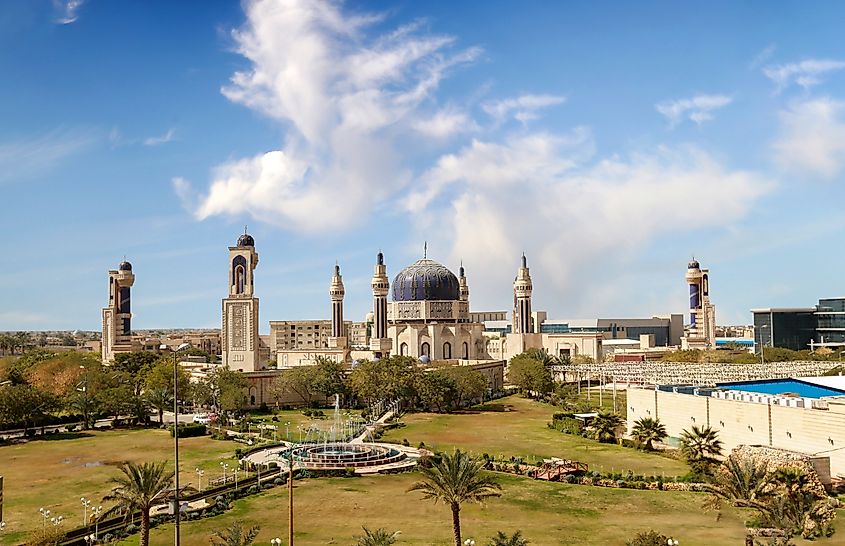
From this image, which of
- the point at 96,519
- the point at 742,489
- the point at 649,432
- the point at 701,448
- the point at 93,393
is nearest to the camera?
the point at 742,489

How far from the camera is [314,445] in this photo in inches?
2304

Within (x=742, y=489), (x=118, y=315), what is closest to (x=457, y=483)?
(x=742, y=489)

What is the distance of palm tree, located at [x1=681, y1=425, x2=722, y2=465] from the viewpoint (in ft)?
162

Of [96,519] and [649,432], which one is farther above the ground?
[649,432]

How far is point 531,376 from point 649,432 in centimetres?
3835

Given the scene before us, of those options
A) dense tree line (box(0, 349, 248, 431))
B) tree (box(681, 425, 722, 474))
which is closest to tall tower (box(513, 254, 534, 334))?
dense tree line (box(0, 349, 248, 431))

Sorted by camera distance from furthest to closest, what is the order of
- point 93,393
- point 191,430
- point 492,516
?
point 93,393, point 191,430, point 492,516

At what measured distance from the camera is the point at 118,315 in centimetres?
13525

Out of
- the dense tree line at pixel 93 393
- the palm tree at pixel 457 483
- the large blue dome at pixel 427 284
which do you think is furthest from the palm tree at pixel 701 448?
the large blue dome at pixel 427 284

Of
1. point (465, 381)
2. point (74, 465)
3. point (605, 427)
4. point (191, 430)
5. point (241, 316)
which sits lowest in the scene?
point (74, 465)

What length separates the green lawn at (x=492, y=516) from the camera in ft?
117

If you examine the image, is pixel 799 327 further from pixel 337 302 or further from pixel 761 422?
pixel 761 422

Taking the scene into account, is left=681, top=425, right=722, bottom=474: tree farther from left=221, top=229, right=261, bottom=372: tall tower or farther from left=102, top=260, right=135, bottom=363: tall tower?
left=102, top=260, right=135, bottom=363: tall tower

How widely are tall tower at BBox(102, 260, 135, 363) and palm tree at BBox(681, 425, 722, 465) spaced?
4121 inches
